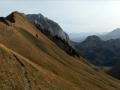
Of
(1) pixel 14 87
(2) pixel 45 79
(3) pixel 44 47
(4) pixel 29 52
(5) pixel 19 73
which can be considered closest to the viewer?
(1) pixel 14 87

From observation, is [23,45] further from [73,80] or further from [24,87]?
[24,87]

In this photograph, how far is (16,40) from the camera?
10838 cm

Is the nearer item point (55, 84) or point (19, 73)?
point (19, 73)

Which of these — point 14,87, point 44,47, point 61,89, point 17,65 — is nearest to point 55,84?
point 61,89

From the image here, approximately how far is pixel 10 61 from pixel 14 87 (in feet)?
30.4

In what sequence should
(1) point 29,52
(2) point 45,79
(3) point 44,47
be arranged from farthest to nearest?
(3) point 44,47 < (1) point 29,52 < (2) point 45,79

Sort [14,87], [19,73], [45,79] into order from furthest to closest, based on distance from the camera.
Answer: [45,79], [19,73], [14,87]

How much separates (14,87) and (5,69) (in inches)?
209

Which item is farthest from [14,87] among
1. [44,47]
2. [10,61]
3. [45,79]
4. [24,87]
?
[44,47]

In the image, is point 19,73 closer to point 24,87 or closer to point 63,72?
point 24,87

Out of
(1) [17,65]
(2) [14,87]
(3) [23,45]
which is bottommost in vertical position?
(2) [14,87]

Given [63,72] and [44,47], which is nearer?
[63,72]

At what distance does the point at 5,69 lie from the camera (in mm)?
68188

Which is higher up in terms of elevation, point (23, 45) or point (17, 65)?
point (23, 45)
